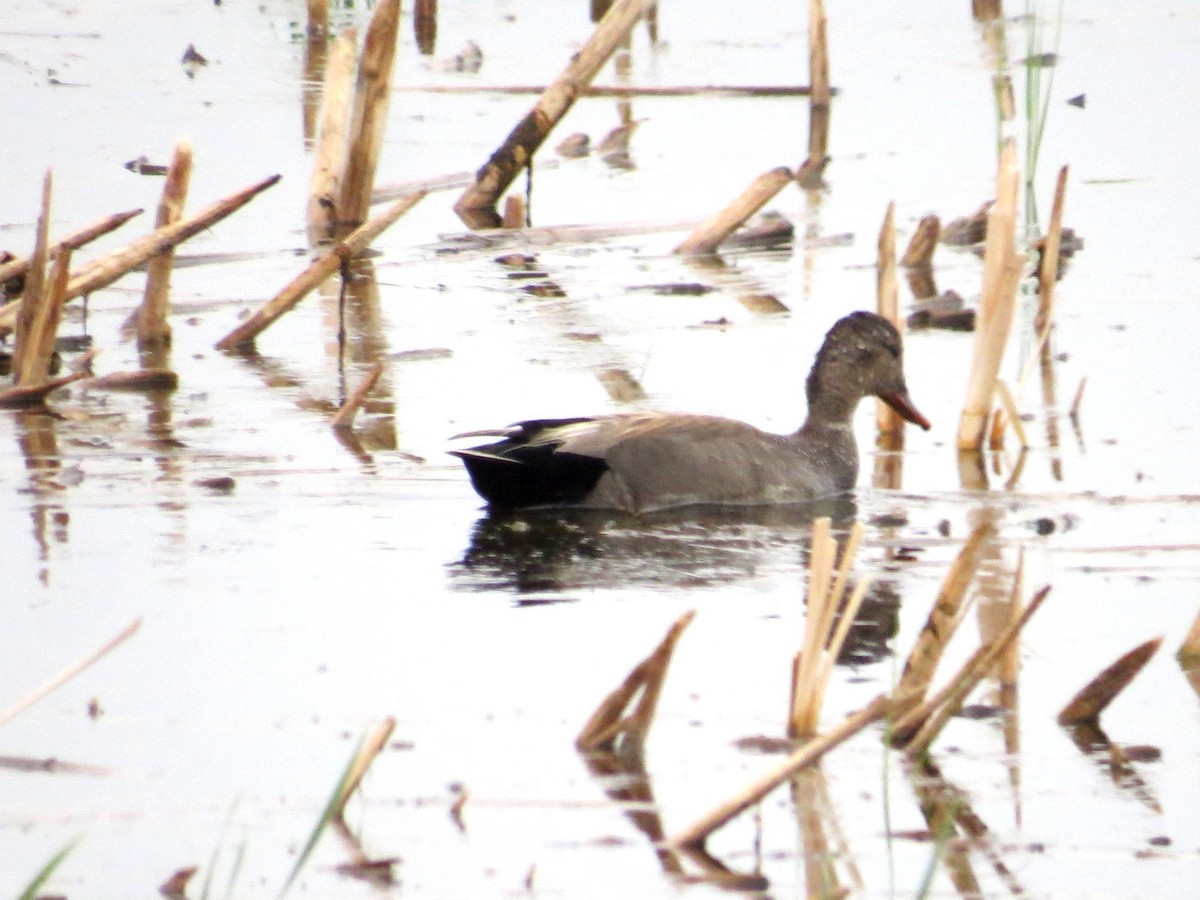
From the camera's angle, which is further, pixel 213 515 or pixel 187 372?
pixel 187 372

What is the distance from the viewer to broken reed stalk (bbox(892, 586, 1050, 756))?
5.68 metres

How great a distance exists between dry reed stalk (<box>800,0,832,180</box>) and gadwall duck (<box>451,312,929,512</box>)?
6290mm

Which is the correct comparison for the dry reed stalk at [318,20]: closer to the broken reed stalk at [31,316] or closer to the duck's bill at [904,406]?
the broken reed stalk at [31,316]

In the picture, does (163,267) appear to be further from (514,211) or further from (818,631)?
(818,631)

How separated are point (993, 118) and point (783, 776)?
12988 mm

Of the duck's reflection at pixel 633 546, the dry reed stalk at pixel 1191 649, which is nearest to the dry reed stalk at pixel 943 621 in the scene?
the dry reed stalk at pixel 1191 649

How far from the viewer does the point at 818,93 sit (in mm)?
16594

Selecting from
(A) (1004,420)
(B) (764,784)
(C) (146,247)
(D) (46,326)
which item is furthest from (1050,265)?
(B) (764,784)

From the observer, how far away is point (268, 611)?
730 cm

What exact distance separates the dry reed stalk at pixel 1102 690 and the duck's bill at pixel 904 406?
342cm

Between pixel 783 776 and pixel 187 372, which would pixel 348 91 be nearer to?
pixel 187 372

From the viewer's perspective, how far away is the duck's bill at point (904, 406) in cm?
970

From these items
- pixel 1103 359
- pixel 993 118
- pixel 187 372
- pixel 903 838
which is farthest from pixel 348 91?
pixel 903 838

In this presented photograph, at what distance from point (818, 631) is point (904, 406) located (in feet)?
13.8
